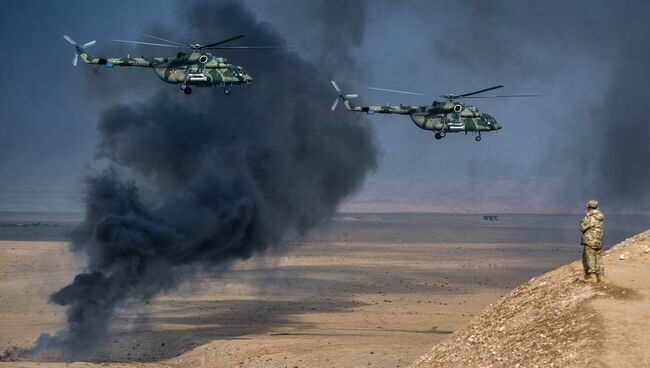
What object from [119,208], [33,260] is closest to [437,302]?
[119,208]

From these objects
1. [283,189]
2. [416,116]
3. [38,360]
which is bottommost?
[38,360]

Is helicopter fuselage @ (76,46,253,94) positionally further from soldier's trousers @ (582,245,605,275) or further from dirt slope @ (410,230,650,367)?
soldier's trousers @ (582,245,605,275)

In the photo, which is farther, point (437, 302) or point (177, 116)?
point (437, 302)

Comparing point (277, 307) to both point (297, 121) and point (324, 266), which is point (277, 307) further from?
point (324, 266)

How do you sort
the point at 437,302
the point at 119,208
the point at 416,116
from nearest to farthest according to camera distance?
the point at 119,208
the point at 416,116
the point at 437,302

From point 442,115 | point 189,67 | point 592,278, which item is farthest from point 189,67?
point 592,278

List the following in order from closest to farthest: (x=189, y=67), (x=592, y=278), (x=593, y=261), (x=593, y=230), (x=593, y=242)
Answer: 1. (x=593, y=242)
2. (x=593, y=230)
3. (x=593, y=261)
4. (x=592, y=278)
5. (x=189, y=67)

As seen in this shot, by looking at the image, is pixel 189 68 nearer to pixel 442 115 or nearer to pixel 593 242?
pixel 442 115
